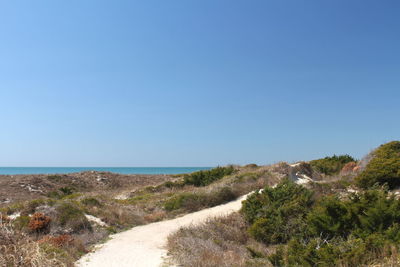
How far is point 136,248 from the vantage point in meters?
10.8

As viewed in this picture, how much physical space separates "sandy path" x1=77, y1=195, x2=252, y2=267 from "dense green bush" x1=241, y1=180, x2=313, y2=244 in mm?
3219

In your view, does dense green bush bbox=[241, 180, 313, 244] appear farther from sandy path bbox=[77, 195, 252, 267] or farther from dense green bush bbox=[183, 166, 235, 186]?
dense green bush bbox=[183, 166, 235, 186]

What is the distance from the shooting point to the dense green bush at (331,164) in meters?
29.5

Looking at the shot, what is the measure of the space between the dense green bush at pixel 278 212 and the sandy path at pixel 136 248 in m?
3.22

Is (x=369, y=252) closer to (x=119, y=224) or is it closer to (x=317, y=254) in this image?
Answer: (x=317, y=254)

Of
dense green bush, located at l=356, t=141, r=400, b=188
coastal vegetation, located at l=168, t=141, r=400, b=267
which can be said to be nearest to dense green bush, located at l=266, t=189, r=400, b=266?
coastal vegetation, located at l=168, t=141, r=400, b=267

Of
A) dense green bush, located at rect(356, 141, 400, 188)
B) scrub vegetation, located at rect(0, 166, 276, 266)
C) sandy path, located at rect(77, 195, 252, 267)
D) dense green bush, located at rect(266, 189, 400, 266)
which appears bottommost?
sandy path, located at rect(77, 195, 252, 267)

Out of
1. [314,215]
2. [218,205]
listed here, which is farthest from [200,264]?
[218,205]

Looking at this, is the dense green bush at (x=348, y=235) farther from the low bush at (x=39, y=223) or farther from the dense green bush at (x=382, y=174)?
the low bush at (x=39, y=223)

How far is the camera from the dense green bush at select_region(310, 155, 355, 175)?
29.5m

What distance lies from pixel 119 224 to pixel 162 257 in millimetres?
6388

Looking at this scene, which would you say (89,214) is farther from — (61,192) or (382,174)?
(61,192)

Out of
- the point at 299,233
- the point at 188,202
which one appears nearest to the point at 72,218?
the point at 188,202

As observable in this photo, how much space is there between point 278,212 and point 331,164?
2100 centimetres
